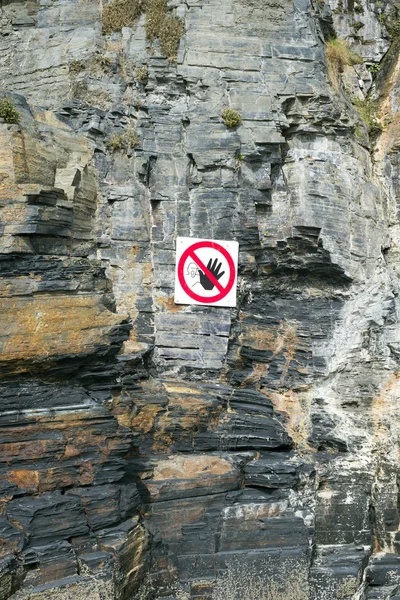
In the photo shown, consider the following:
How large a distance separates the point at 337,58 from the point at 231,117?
3172 millimetres

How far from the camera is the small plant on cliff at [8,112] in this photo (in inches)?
398

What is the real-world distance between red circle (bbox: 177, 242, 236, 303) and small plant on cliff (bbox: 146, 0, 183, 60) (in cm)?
358

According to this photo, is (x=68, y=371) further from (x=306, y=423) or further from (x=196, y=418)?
(x=306, y=423)

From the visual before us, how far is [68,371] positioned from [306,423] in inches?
175

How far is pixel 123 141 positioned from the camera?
40.4 feet

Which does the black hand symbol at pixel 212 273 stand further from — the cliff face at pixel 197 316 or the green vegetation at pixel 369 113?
the green vegetation at pixel 369 113

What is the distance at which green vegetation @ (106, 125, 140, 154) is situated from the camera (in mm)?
12203

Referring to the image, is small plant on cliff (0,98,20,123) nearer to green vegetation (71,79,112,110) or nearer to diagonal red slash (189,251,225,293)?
green vegetation (71,79,112,110)

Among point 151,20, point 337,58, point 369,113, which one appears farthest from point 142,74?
point 369,113

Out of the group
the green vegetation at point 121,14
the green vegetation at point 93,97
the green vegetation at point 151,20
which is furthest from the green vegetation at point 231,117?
the green vegetation at point 121,14

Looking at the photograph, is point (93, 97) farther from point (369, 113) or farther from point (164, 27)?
point (369, 113)

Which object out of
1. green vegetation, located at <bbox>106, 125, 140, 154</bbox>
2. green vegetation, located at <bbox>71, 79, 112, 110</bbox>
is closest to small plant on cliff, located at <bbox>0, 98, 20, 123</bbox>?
green vegetation, located at <bbox>106, 125, 140, 154</bbox>

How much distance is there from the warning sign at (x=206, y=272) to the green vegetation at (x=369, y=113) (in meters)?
4.28

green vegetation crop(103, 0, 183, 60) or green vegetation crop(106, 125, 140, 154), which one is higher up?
green vegetation crop(103, 0, 183, 60)
